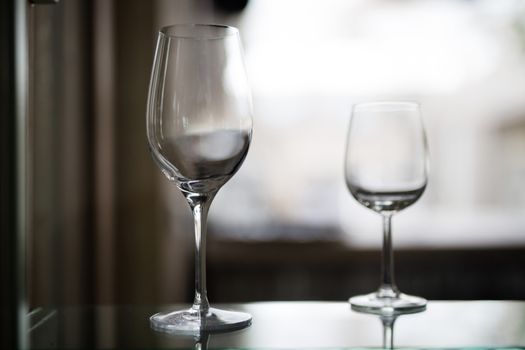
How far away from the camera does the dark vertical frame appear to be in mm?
275

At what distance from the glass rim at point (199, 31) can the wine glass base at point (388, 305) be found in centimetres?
20

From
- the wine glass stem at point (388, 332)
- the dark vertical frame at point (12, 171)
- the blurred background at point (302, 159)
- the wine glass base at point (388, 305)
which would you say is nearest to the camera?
the dark vertical frame at point (12, 171)

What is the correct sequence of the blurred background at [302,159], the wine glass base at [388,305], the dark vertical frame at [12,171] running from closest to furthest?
the dark vertical frame at [12,171] → the wine glass base at [388,305] → the blurred background at [302,159]

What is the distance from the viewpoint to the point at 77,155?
152cm

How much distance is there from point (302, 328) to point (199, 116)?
0.14m

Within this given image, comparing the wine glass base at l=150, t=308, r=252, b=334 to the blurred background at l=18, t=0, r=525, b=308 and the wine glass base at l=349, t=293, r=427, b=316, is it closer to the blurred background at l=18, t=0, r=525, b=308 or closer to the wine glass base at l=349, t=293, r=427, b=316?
the wine glass base at l=349, t=293, r=427, b=316

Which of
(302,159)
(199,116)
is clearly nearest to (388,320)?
(199,116)

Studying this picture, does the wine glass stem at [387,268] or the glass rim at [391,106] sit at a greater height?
the glass rim at [391,106]

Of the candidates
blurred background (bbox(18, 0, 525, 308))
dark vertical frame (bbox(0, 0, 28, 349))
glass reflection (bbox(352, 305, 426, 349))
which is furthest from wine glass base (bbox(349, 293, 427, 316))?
blurred background (bbox(18, 0, 525, 308))

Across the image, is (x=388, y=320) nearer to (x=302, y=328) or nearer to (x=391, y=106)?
(x=302, y=328)

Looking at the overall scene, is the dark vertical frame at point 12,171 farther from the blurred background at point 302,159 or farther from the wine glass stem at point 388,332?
the blurred background at point 302,159

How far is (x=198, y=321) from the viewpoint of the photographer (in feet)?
1.42

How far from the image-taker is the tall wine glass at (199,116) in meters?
0.43

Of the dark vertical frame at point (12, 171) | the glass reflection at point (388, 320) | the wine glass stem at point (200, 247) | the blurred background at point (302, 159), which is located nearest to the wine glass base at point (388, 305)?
the glass reflection at point (388, 320)
